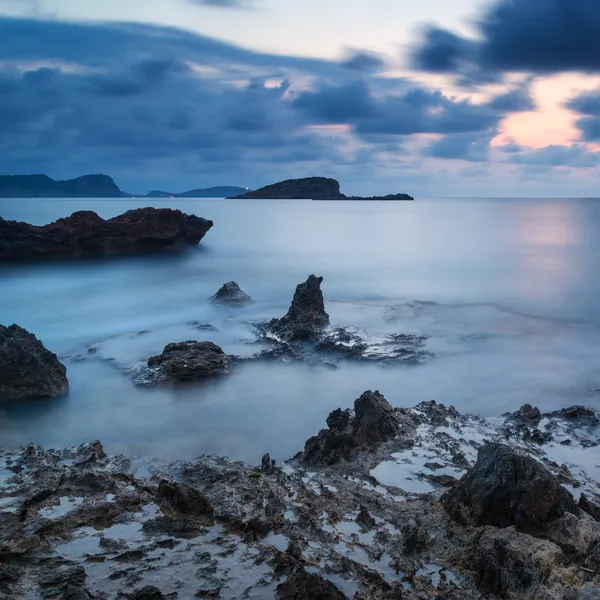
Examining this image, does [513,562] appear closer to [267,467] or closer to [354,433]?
[267,467]

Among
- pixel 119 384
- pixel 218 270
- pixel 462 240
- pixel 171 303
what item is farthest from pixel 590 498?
pixel 462 240

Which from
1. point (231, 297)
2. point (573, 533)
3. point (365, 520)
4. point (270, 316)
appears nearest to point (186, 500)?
point (365, 520)

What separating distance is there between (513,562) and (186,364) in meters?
6.61

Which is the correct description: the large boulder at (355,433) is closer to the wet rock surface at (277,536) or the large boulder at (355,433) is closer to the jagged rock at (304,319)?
the wet rock surface at (277,536)

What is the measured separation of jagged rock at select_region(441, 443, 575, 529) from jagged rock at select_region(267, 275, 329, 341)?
7.16 meters

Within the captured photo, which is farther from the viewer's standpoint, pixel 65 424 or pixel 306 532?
pixel 65 424

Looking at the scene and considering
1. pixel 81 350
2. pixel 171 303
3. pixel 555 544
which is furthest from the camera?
pixel 171 303

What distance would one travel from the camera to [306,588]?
12.0 feet

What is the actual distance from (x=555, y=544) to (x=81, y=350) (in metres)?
10.3

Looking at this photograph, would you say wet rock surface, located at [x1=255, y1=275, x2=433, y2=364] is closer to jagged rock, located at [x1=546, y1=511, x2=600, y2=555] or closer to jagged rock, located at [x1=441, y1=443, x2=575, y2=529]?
jagged rock, located at [x1=441, y1=443, x2=575, y2=529]

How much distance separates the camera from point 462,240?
142ft

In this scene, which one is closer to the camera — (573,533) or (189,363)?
(573,533)

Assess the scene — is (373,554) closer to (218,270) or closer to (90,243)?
(218,270)

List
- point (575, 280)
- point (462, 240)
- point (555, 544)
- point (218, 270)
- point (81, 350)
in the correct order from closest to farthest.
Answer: point (555, 544), point (81, 350), point (575, 280), point (218, 270), point (462, 240)
